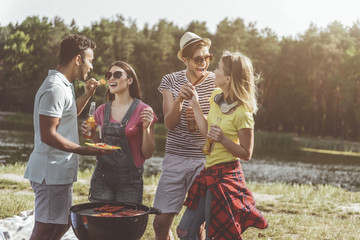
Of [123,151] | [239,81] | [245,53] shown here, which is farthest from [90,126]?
[245,53]

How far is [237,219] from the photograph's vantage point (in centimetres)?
329

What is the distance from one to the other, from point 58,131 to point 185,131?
43.0 inches

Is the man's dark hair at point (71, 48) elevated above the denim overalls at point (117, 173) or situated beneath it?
elevated above

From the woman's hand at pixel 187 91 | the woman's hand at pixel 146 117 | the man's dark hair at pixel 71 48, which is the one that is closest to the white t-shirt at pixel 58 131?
the man's dark hair at pixel 71 48

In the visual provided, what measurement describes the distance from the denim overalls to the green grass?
5.11ft

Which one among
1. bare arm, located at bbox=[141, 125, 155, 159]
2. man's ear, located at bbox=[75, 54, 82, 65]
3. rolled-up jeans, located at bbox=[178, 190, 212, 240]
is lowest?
rolled-up jeans, located at bbox=[178, 190, 212, 240]

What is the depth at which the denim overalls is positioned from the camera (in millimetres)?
3641

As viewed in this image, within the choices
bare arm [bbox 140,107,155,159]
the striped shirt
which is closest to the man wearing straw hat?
the striped shirt

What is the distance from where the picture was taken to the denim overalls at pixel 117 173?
11.9 ft

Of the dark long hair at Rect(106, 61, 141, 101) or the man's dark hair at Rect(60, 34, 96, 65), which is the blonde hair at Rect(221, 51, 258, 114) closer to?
Result: the dark long hair at Rect(106, 61, 141, 101)

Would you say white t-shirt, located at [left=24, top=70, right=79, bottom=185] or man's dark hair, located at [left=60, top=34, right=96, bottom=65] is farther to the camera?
man's dark hair, located at [left=60, top=34, right=96, bottom=65]

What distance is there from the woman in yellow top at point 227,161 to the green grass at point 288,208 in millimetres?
1826

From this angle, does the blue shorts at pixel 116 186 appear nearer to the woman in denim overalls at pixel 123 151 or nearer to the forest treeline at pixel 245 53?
the woman in denim overalls at pixel 123 151

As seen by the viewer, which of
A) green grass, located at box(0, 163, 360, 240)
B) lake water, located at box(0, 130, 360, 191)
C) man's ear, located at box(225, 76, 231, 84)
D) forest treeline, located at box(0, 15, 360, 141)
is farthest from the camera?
forest treeline, located at box(0, 15, 360, 141)
